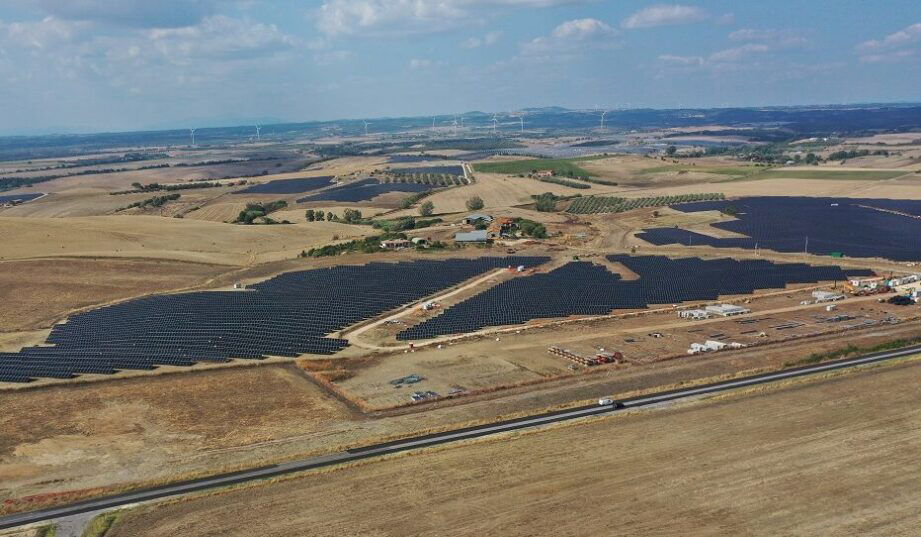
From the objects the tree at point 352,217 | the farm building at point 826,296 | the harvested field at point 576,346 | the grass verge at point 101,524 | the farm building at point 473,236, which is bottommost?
the grass verge at point 101,524

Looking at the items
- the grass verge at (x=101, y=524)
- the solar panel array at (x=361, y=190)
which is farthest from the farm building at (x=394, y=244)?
the grass verge at (x=101, y=524)

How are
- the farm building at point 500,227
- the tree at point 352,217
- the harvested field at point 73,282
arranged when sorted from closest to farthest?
the harvested field at point 73,282 < the farm building at point 500,227 < the tree at point 352,217

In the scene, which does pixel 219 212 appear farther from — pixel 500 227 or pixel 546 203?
pixel 546 203

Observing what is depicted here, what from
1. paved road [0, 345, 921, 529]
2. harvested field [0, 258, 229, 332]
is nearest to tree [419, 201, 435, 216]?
harvested field [0, 258, 229, 332]

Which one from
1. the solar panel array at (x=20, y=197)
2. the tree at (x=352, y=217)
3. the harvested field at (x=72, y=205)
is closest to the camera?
the tree at (x=352, y=217)

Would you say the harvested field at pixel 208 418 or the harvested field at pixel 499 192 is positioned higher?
the harvested field at pixel 499 192

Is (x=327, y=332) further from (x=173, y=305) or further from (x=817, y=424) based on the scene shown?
(x=817, y=424)

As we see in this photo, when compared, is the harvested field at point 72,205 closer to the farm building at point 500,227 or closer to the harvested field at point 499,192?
the harvested field at point 499,192
